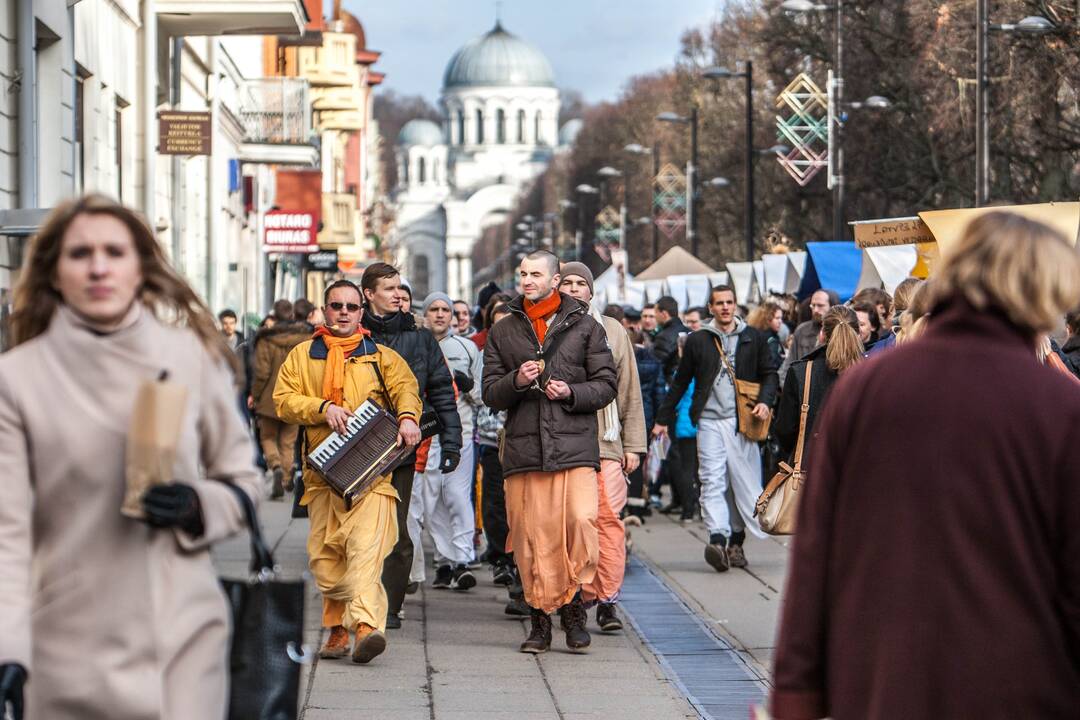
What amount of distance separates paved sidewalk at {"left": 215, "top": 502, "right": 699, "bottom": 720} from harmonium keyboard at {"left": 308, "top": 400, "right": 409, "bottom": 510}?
0.83 metres

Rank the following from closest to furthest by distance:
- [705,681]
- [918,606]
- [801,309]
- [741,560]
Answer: [918,606] < [705,681] < [741,560] < [801,309]

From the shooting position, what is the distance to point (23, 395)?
4043mm

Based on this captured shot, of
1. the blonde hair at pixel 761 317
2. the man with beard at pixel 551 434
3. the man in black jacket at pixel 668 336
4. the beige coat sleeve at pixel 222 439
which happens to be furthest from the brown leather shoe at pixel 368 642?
the man in black jacket at pixel 668 336

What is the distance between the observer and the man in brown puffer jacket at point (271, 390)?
18.6 meters

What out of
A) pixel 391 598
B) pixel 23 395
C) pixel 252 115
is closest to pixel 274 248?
pixel 252 115

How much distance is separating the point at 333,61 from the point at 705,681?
49510 mm

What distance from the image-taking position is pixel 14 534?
3967 millimetres

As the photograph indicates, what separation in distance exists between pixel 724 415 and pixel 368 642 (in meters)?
5.02

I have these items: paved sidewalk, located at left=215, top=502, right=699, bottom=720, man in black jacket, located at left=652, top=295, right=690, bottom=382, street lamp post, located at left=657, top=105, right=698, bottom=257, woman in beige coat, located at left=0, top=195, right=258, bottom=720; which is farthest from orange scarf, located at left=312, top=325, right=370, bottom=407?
street lamp post, located at left=657, top=105, right=698, bottom=257

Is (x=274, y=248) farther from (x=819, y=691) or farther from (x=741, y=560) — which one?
(x=819, y=691)

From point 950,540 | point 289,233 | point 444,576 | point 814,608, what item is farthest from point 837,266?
point 950,540

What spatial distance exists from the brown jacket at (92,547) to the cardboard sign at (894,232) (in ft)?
33.9

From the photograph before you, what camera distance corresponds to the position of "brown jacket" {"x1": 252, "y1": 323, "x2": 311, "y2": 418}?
1856 centimetres

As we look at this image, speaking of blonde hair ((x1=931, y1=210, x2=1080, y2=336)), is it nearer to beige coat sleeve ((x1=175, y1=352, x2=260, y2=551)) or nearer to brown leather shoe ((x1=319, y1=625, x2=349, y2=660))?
beige coat sleeve ((x1=175, y1=352, x2=260, y2=551))
